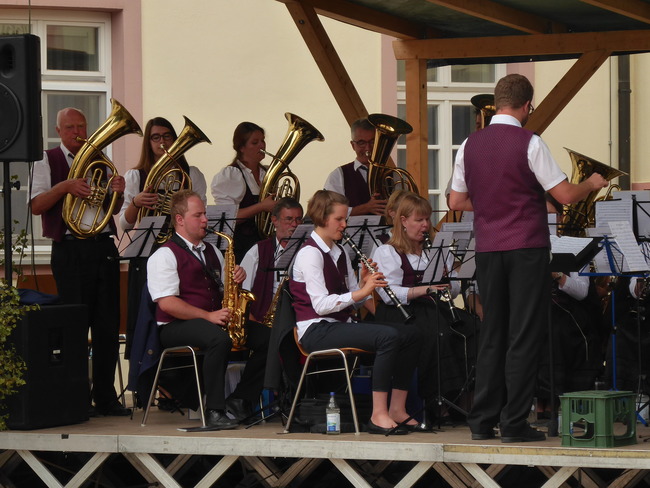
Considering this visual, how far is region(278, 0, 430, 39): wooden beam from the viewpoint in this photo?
9.30 m

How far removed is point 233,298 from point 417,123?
134 inches

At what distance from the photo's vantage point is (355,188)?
8633 mm

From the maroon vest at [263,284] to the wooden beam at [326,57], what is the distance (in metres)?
2.10

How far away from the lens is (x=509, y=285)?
19.5ft

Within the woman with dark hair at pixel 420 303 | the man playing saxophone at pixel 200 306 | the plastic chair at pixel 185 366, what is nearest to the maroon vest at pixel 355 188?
the woman with dark hair at pixel 420 303

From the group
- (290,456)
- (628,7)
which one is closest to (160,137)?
(290,456)

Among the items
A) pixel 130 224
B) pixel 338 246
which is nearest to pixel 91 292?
pixel 130 224

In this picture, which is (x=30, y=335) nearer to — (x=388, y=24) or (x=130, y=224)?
(x=130, y=224)

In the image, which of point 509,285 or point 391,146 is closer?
point 509,285

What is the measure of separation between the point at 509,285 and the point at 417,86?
428 cm

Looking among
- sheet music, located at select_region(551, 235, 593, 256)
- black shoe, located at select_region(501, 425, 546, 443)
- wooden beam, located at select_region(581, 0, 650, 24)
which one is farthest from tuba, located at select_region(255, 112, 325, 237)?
black shoe, located at select_region(501, 425, 546, 443)

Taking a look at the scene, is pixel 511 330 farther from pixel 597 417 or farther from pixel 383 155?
pixel 383 155

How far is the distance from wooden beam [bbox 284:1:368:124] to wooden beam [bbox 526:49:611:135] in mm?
1355

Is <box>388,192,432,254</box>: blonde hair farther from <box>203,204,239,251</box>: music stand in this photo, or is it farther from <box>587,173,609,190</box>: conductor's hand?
<box>587,173,609,190</box>: conductor's hand
